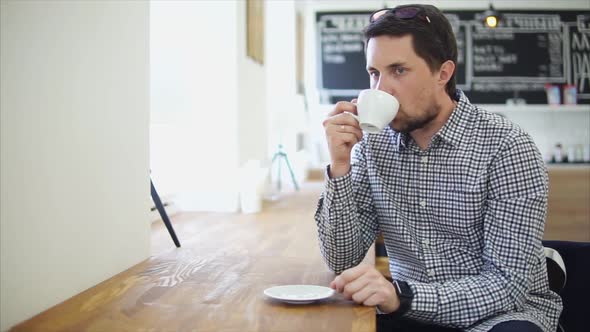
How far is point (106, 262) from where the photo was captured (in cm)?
126

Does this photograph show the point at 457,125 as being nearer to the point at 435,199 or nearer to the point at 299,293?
the point at 435,199

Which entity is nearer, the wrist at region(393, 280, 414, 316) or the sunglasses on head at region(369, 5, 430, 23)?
the wrist at region(393, 280, 414, 316)

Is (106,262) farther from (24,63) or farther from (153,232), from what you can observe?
(153,232)

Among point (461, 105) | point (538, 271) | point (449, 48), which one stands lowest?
point (538, 271)

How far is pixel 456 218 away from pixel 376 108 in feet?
1.07

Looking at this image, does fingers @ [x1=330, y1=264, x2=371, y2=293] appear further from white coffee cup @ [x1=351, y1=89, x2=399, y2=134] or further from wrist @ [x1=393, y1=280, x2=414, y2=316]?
white coffee cup @ [x1=351, y1=89, x2=399, y2=134]

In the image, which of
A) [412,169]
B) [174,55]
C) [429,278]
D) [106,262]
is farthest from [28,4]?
[174,55]

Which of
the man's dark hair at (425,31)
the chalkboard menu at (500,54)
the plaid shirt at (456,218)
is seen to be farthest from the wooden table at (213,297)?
the chalkboard menu at (500,54)

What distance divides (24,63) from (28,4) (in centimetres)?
11

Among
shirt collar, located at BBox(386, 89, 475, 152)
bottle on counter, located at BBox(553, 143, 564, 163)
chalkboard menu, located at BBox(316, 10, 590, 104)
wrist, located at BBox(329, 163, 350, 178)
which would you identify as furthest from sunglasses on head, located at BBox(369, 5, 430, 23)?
bottle on counter, located at BBox(553, 143, 564, 163)

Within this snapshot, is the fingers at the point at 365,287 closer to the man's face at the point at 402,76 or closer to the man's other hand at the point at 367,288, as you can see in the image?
the man's other hand at the point at 367,288

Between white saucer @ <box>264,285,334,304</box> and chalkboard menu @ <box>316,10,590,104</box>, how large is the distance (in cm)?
504

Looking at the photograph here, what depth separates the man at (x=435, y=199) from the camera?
1.13 metres

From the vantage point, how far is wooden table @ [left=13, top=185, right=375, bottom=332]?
926 millimetres
